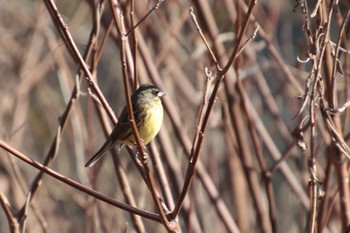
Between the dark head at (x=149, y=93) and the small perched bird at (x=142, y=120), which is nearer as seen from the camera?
the small perched bird at (x=142, y=120)

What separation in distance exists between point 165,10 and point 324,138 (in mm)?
1992

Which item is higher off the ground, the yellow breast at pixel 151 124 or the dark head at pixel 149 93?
the dark head at pixel 149 93

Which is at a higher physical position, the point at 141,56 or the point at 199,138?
the point at 141,56

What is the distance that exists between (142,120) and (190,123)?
1.41m

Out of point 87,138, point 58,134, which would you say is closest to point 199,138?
point 58,134

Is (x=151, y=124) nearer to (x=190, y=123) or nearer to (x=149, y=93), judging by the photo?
(x=149, y=93)

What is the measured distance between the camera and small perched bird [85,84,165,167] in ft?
11.7

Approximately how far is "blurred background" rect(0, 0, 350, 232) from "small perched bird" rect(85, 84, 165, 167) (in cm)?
8

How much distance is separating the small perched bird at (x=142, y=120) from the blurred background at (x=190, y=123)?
0.08 m

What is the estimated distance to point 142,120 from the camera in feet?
12.6

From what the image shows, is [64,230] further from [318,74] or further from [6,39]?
[318,74]

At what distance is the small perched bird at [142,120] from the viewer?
11.7ft

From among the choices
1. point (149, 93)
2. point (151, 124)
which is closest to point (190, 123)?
point (149, 93)

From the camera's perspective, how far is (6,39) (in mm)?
5590
